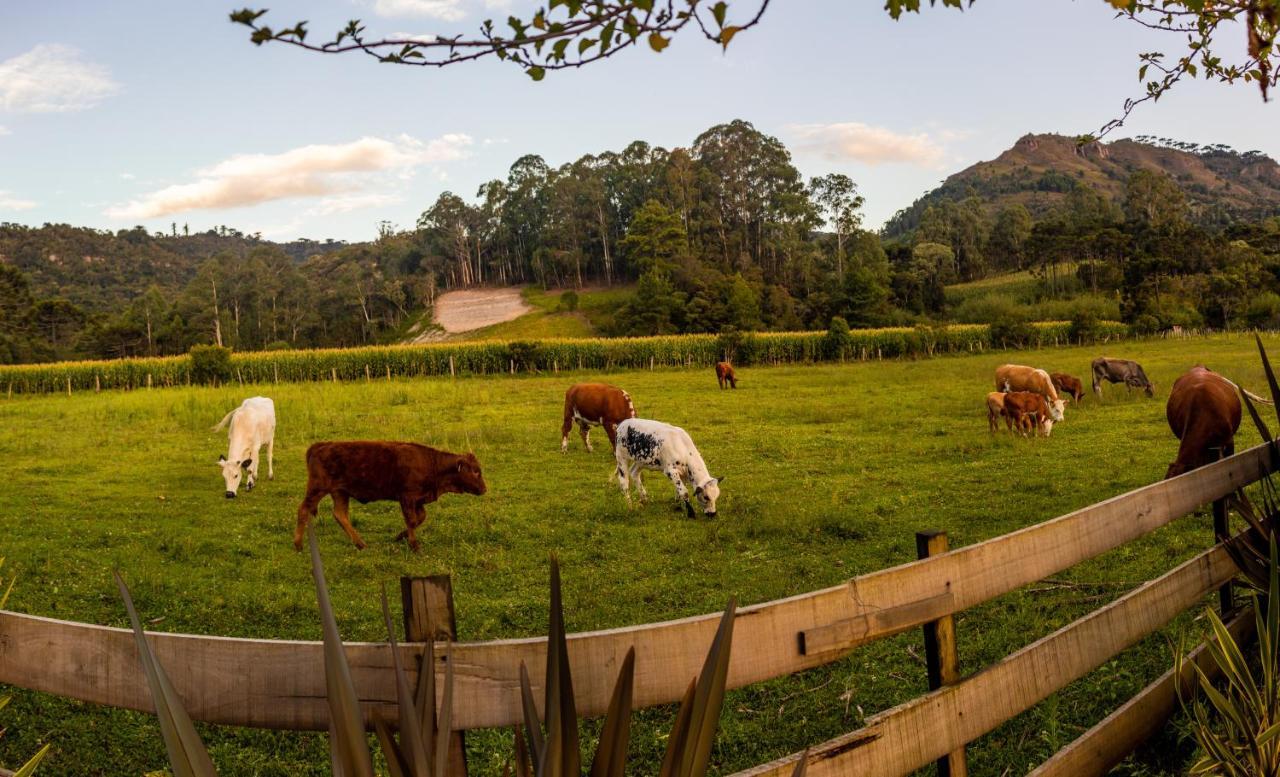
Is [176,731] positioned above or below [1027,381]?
above

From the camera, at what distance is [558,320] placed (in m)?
75.8

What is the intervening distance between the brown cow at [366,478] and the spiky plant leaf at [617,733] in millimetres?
7350

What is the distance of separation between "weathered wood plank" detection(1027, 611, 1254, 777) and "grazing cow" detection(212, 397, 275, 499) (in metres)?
11.4

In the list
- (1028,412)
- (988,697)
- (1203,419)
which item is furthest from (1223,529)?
(1028,412)

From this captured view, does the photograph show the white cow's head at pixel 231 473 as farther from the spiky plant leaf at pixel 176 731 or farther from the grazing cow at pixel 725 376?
the grazing cow at pixel 725 376

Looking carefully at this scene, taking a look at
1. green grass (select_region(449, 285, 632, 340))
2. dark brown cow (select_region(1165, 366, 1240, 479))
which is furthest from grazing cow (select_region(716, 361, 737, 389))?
green grass (select_region(449, 285, 632, 340))

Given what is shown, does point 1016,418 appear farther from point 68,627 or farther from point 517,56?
point 68,627

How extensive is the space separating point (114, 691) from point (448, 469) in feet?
23.1

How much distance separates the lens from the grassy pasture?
4641mm

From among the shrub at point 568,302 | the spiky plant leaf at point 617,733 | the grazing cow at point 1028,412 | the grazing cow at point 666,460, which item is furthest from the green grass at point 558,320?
the spiky plant leaf at point 617,733

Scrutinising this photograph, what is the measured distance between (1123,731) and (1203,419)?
657cm

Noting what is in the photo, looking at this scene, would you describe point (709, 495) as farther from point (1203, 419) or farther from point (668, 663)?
point (668, 663)

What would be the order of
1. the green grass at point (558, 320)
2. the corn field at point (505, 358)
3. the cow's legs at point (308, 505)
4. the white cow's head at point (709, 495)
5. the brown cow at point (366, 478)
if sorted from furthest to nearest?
the green grass at point (558, 320), the corn field at point (505, 358), the white cow's head at point (709, 495), the brown cow at point (366, 478), the cow's legs at point (308, 505)

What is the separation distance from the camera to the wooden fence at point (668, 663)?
182 cm
